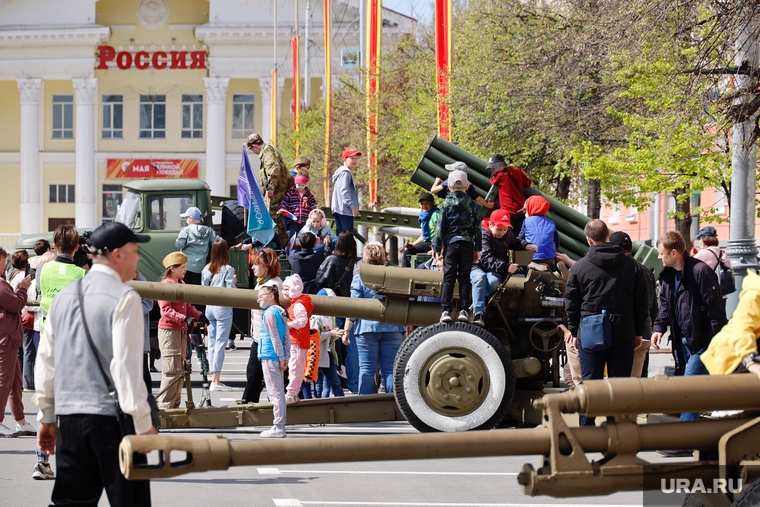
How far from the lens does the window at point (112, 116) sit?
6538 cm

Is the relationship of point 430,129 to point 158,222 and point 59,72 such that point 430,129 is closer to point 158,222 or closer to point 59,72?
point 158,222

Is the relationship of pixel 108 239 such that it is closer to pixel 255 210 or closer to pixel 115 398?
pixel 115 398

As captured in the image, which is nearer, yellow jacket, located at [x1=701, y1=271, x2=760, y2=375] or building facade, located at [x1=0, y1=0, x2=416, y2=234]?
yellow jacket, located at [x1=701, y1=271, x2=760, y2=375]

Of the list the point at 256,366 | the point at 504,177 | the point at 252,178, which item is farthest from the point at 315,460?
the point at 252,178

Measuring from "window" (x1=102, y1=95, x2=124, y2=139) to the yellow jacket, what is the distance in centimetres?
6216

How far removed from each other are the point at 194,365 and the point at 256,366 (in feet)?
26.2

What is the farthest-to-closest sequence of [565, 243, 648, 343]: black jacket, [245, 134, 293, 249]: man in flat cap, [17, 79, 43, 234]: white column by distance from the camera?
1. [17, 79, 43, 234]: white column
2. [245, 134, 293, 249]: man in flat cap
3. [565, 243, 648, 343]: black jacket

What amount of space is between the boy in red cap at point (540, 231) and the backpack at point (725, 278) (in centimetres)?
297

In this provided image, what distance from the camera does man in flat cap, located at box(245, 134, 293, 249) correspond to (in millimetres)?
14898

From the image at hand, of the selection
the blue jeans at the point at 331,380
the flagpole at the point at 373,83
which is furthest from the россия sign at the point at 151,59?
the blue jeans at the point at 331,380

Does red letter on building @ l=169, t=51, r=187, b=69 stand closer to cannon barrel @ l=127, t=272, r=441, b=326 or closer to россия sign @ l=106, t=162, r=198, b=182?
россия sign @ l=106, t=162, r=198, b=182

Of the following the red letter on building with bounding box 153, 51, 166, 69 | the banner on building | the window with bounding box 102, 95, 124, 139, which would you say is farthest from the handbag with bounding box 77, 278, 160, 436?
the window with bounding box 102, 95, 124, 139

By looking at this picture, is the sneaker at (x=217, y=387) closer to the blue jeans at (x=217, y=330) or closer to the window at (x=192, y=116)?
the blue jeans at (x=217, y=330)

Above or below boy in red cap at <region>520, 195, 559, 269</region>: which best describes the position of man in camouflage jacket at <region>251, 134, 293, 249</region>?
above
